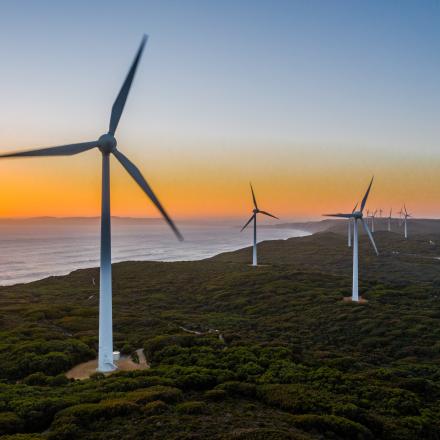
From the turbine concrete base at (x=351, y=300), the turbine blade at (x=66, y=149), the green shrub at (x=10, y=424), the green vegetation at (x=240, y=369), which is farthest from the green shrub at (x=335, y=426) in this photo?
the turbine concrete base at (x=351, y=300)

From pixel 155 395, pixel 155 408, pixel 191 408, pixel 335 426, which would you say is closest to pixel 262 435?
pixel 335 426

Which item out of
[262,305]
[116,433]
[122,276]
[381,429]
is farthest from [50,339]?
[122,276]

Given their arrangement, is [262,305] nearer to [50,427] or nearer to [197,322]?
[197,322]

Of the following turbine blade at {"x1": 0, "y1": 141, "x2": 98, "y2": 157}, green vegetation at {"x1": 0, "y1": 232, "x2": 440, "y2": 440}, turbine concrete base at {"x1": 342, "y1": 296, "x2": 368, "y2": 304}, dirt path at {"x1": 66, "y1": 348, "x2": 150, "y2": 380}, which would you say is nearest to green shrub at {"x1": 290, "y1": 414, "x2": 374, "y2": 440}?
green vegetation at {"x1": 0, "y1": 232, "x2": 440, "y2": 440}

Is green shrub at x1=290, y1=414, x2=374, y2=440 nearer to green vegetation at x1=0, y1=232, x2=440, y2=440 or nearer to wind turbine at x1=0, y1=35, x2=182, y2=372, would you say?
green vegetation at x1=0, y1=232, x2=440, y2=440

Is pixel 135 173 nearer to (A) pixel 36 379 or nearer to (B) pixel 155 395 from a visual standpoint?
(B) pixel 155 395

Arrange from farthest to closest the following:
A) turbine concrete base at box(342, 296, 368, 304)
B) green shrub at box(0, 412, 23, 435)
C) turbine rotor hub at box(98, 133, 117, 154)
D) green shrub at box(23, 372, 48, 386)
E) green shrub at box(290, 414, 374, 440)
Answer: turbine concrete base at box(342, 296, 368, 304), turbine rotor hub at box(98, 133, 117, 154), green shrub at box(23, 372, 48, 386), green shrub at box(290, 414, 374, 440), green shrub at box(0, 412, 23, 435)
